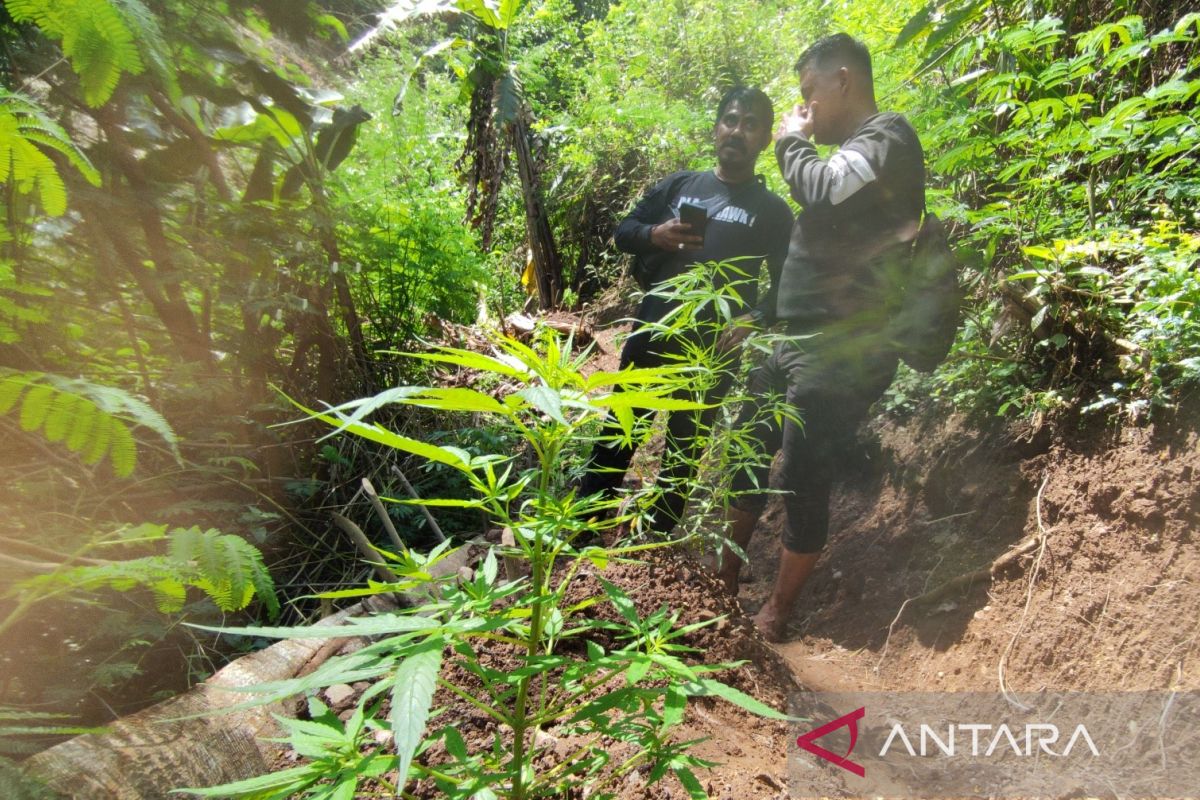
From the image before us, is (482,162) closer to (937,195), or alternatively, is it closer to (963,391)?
(937,195)

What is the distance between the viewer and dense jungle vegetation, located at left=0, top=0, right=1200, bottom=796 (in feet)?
4.96

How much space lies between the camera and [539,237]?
6.01m

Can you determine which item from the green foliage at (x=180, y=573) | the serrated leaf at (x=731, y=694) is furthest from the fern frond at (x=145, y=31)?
the serrated leaf at (x=731, y=694)

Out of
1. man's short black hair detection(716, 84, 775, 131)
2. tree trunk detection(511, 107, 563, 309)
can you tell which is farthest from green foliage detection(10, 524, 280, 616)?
tree trunk detection(511, 107, 563, 309)

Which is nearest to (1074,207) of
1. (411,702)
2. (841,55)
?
(841,55)

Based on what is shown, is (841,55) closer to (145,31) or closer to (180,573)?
(145,31)

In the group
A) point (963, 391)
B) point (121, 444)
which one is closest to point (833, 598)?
point (963, 391)

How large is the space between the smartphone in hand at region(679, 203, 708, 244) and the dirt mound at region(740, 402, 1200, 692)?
1.57 metres

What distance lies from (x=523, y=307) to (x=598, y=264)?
0.91 m

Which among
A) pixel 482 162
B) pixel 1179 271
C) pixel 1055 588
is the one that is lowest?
pixel 1055 588

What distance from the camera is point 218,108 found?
2.45m

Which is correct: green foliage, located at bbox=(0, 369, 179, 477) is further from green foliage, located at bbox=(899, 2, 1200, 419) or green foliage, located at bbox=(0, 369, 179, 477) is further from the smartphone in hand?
green foliage, located at bbox=(899, 2, 1200, 419)

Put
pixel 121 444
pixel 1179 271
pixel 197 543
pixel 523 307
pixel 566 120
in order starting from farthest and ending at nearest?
pixel 566 120
pixel 523 307
pixel 1179 271
pixel 121 444
pixel 197 543

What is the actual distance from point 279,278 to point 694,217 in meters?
1.65
